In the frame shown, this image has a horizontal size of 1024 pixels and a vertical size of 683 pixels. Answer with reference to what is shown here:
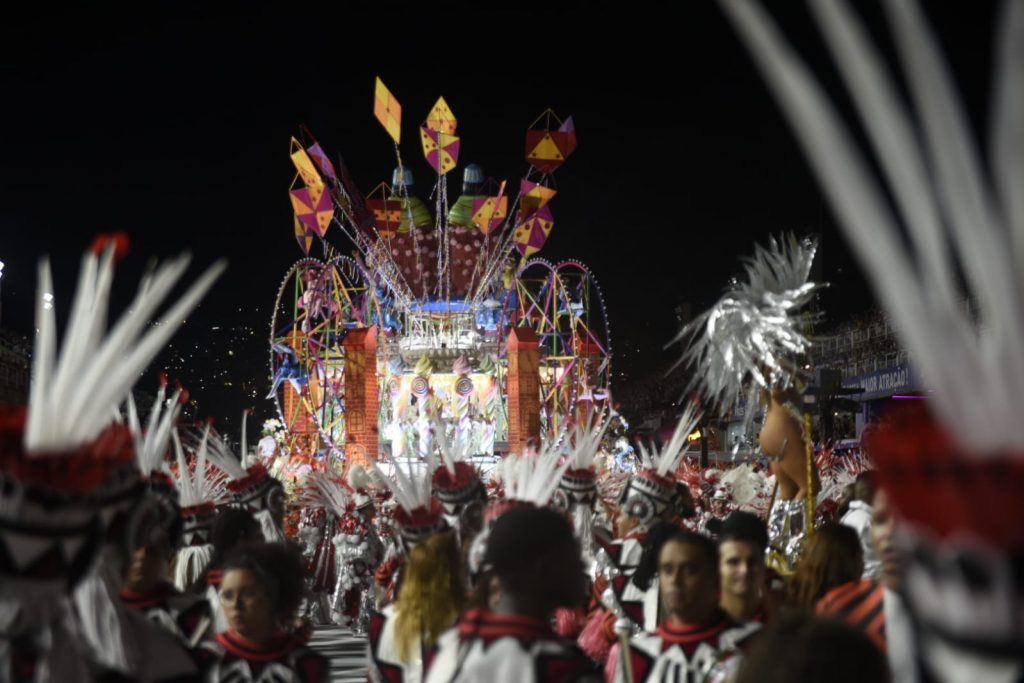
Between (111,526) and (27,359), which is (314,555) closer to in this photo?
(111,526)

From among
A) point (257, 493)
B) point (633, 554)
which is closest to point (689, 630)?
point (633, 554)

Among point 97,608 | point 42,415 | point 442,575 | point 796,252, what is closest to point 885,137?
point 42,415

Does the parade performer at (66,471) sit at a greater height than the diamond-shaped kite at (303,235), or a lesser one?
lesser

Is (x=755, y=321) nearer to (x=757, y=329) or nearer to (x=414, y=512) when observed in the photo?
(x=757, y=329)

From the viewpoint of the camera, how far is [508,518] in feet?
12.2

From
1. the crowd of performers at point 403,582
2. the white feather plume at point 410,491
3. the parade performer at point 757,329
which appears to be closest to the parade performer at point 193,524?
the crowd of performers at point 403,582

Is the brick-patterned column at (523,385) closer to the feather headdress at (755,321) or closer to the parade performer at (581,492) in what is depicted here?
the parade performer at (581,492)

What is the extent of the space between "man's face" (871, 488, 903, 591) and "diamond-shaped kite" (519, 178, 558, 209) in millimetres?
35885

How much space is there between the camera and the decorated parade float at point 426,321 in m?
38.0

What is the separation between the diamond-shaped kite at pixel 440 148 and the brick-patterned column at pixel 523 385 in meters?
6.10

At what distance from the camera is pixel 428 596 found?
5305 millimetres

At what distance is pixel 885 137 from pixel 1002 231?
0.21m

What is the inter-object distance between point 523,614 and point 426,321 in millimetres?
40748

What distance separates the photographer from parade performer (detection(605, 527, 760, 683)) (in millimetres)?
4141
